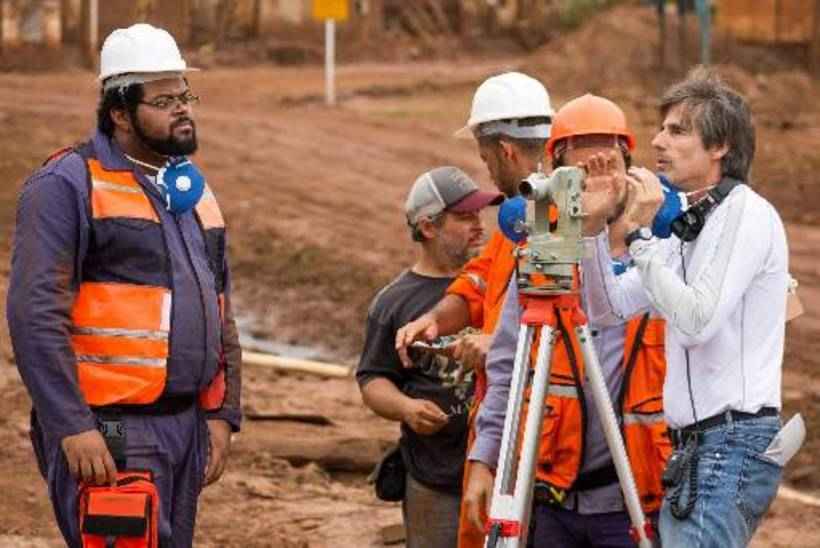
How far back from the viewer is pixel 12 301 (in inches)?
266

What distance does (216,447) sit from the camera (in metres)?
7.27

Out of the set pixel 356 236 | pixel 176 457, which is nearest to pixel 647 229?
pixel 176 457

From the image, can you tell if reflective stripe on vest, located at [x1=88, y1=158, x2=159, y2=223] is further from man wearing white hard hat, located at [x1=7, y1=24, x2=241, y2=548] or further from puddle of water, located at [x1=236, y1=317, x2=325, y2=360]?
puddle of water, located at [x1=236, y1=317, x2=325, y2=360]

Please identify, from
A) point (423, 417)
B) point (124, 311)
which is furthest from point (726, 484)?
point (124, 311)

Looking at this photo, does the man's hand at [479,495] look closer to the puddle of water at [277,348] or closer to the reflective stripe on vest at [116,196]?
the reflective stripe on vest at [116,196]

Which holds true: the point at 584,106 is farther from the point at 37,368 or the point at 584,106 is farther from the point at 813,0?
the point at 813,0

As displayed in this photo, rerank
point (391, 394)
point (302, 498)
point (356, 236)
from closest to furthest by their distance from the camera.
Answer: point (391, 394) → point (302, 498) → point (356, 236)

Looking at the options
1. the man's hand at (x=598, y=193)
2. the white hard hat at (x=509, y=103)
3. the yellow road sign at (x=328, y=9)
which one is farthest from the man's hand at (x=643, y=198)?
the yellow road sign at (x=328, y=9)

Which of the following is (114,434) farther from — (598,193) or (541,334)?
(598,193)

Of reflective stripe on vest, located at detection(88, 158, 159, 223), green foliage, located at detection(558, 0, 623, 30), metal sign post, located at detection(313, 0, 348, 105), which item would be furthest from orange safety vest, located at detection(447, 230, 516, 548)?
green foliage, located at detection(558, 0, 623, 30)

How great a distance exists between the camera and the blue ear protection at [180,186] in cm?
691

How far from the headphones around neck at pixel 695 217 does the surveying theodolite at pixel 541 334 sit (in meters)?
0.27

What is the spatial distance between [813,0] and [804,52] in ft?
2.43

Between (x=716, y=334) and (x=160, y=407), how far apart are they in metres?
1.88
